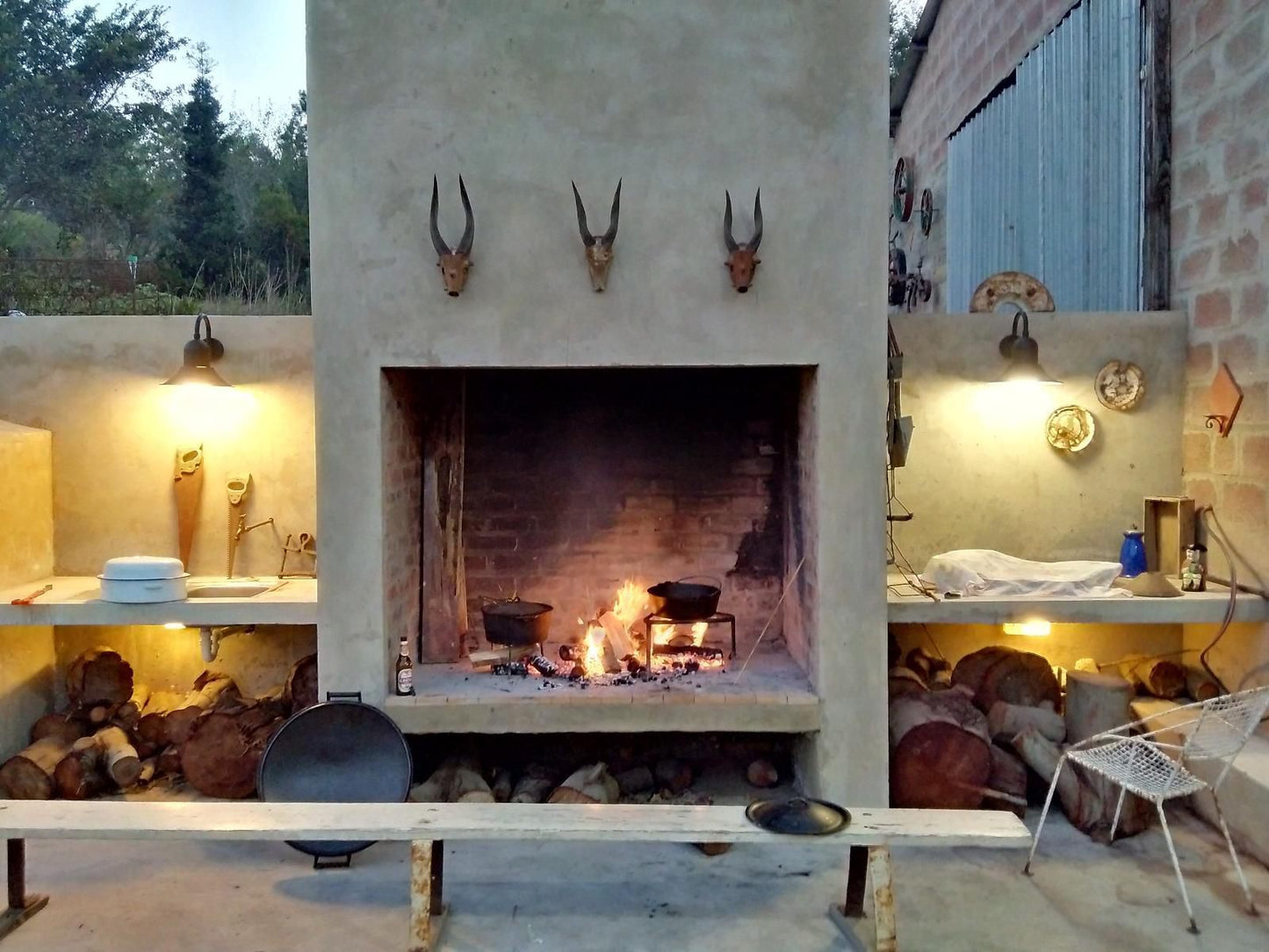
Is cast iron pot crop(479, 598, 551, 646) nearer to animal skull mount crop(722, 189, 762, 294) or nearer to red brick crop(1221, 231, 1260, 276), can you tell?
animal skull mount crop(722, 189, 762, 294)

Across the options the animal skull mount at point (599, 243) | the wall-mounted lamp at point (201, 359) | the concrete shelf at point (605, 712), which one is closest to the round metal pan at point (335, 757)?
the concrete shelf at point (605, 712)

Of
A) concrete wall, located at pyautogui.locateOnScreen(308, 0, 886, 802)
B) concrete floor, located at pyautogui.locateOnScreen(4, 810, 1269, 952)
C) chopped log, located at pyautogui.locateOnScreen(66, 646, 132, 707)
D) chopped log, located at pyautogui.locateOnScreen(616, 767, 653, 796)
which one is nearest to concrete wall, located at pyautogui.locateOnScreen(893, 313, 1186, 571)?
concrete wall, located at pyautogui.locateOnScreen(308, 0, 886, 802)

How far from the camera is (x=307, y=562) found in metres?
6.33

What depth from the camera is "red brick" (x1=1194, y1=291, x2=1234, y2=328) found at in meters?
5.71

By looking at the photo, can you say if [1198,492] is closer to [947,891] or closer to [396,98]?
[947,891]

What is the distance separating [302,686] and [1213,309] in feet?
18.7

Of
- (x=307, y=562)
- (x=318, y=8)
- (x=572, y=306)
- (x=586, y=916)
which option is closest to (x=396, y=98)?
(x=318, y=8)

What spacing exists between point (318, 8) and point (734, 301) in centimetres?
248

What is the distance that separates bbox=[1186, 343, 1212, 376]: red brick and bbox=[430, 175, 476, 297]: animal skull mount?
4.27 meters

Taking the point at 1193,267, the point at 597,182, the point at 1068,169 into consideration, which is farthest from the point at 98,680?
the point at 1068,169

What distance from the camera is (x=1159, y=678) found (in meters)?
5.95

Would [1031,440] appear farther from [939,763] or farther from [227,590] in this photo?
[227,590]

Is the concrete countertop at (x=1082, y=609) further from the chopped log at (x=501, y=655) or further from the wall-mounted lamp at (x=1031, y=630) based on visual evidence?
the chopped log at (x=501, y=655)

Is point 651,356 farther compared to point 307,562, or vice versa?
point 307,562
